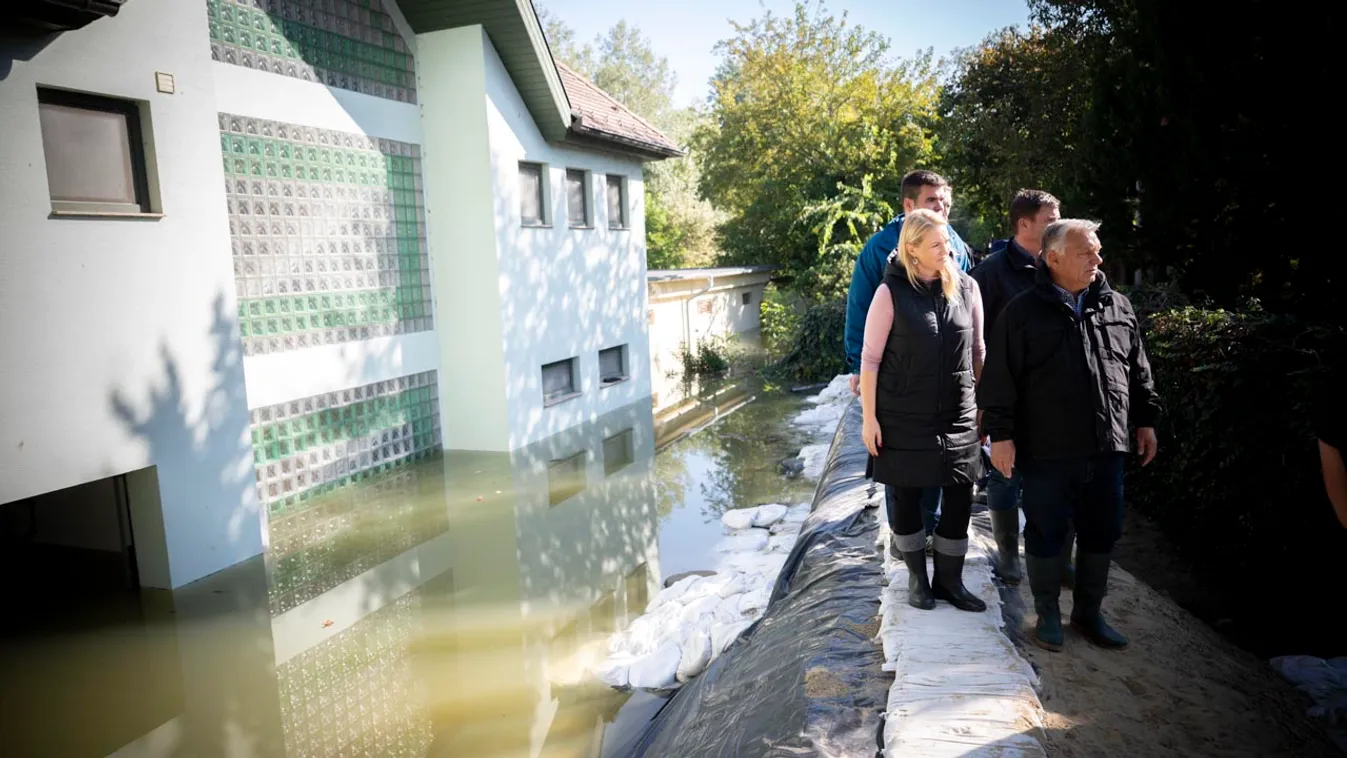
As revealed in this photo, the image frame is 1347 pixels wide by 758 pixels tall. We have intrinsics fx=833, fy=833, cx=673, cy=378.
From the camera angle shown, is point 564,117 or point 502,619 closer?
point 502,619

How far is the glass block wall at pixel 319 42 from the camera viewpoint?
8320 mm

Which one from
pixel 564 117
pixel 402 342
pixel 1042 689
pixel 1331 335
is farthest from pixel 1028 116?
pixel 1042 689

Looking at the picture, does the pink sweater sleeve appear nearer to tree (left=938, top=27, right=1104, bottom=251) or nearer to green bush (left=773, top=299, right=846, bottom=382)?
tree (left=938, top=27, right=1104, bottom=251)

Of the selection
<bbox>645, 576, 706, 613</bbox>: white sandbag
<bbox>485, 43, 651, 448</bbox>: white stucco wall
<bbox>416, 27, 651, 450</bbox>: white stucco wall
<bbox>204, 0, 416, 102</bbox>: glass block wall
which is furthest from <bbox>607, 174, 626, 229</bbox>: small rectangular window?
<bbox>645, 576, 706, 613</bbox>: white sandbag

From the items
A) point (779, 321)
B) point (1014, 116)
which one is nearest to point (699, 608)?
point (1014, 116)

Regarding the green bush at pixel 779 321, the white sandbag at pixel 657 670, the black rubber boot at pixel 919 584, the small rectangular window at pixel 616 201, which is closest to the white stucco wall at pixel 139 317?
the white sandbag at pixel 657 670

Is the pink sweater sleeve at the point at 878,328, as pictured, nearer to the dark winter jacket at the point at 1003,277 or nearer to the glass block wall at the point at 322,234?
A: the dark winter jacket at the point at 1003,277

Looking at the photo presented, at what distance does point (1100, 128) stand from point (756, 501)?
19.3 ft

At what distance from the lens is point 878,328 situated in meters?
3.63

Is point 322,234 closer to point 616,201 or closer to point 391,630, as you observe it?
point 391,630

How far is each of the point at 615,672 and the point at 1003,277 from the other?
3301 mm

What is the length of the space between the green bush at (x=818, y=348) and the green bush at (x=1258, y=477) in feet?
39.9

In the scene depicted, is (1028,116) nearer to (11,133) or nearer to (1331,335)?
(1331,335)

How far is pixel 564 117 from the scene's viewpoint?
11641 mm
